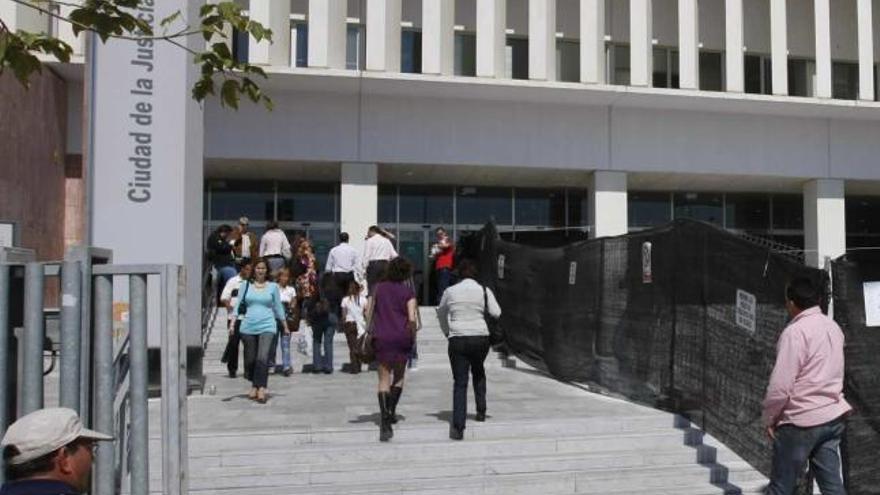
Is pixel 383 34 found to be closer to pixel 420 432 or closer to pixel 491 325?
pixel 491 325

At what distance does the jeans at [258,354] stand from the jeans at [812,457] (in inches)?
231

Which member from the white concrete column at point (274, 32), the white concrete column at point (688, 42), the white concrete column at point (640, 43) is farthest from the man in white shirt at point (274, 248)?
the white concrete column at point (688, 42)

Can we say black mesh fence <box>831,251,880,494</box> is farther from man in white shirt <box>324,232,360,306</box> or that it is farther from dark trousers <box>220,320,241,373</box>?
man in white shirt <box>324,232,360,306</box>

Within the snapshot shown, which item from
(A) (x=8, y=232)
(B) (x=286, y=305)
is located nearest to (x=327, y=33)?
(A) (x=8, y=232)

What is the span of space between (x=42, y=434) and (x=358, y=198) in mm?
17588

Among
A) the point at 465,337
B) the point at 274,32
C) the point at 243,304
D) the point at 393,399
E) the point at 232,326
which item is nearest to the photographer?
the point at 393,399

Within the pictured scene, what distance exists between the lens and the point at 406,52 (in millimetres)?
20969

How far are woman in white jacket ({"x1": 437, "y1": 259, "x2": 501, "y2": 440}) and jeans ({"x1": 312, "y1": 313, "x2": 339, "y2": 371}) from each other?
3.95 meters

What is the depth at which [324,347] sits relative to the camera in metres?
12.0

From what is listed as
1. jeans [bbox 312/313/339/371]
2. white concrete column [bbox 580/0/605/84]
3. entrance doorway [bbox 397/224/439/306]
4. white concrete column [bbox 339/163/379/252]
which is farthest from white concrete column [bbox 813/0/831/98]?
jeans [bbox 312/313/339/371]

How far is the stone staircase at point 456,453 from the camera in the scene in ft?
22.2

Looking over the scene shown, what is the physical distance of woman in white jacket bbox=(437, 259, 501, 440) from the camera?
296 inches

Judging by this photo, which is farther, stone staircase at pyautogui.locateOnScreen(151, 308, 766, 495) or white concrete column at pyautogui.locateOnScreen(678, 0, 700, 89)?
white concrete column at pyautogui.locateOnScreen(678, 0, 700, 89)

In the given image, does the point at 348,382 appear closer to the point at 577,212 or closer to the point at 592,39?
the point at 592,39
